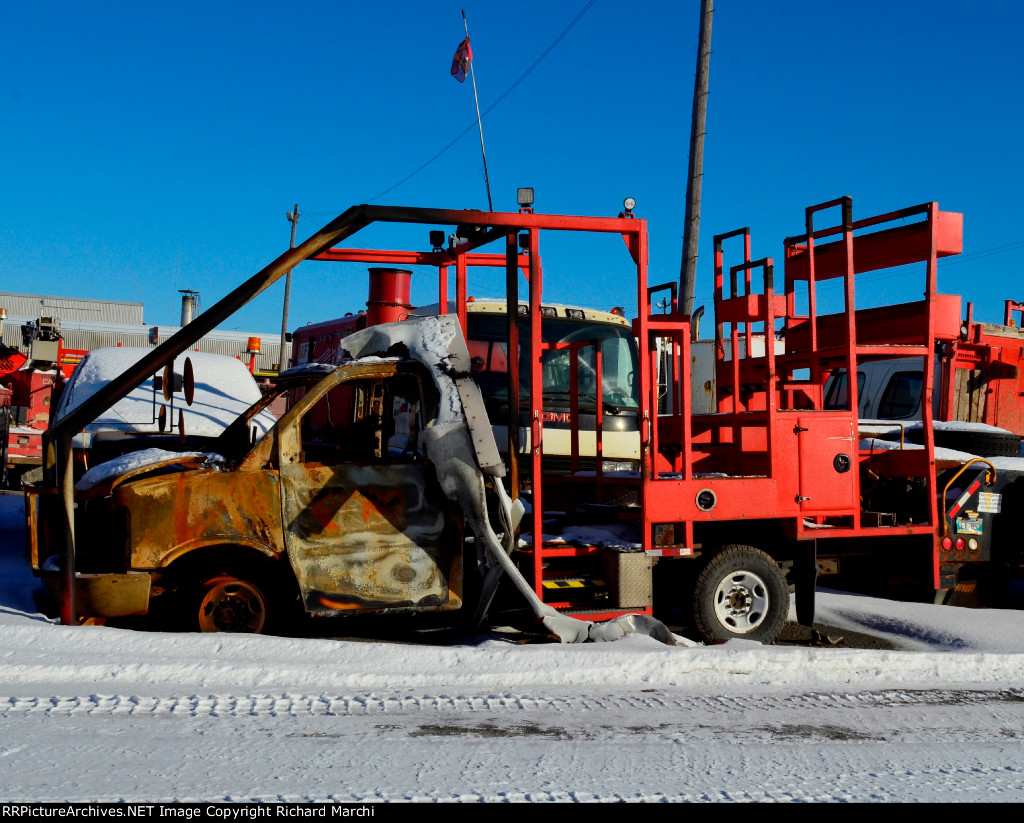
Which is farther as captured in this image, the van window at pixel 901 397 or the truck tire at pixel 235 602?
the van window at pixel 901 397

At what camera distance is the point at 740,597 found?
7496 mm

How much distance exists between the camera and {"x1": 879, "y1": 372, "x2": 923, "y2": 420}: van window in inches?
487

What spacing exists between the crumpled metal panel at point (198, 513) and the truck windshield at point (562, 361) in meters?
4.41

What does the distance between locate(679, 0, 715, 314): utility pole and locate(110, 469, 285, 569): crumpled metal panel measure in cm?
945

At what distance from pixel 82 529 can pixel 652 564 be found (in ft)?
12.9

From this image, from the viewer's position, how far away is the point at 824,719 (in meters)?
5.18

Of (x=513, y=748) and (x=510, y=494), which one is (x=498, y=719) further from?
(x=510, y=494)

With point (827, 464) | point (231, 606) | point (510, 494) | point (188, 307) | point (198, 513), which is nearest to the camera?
point (198, 513)

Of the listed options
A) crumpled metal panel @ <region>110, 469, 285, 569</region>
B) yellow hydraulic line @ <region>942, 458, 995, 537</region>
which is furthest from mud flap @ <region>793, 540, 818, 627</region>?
crumpled metal panel @ <region>110, 469, 285, 569</region>

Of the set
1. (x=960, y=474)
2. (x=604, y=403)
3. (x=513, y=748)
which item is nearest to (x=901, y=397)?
(x=960, y=474)

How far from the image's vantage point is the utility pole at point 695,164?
47.4ft

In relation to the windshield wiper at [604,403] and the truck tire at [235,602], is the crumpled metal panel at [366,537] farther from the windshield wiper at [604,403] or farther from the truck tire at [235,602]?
the windshield wiper at [604,403]

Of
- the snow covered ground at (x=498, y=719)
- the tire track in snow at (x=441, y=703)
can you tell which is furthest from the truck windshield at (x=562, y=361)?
the tire track in snow at (x=441, y=703)

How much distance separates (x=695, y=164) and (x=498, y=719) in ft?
36.9
